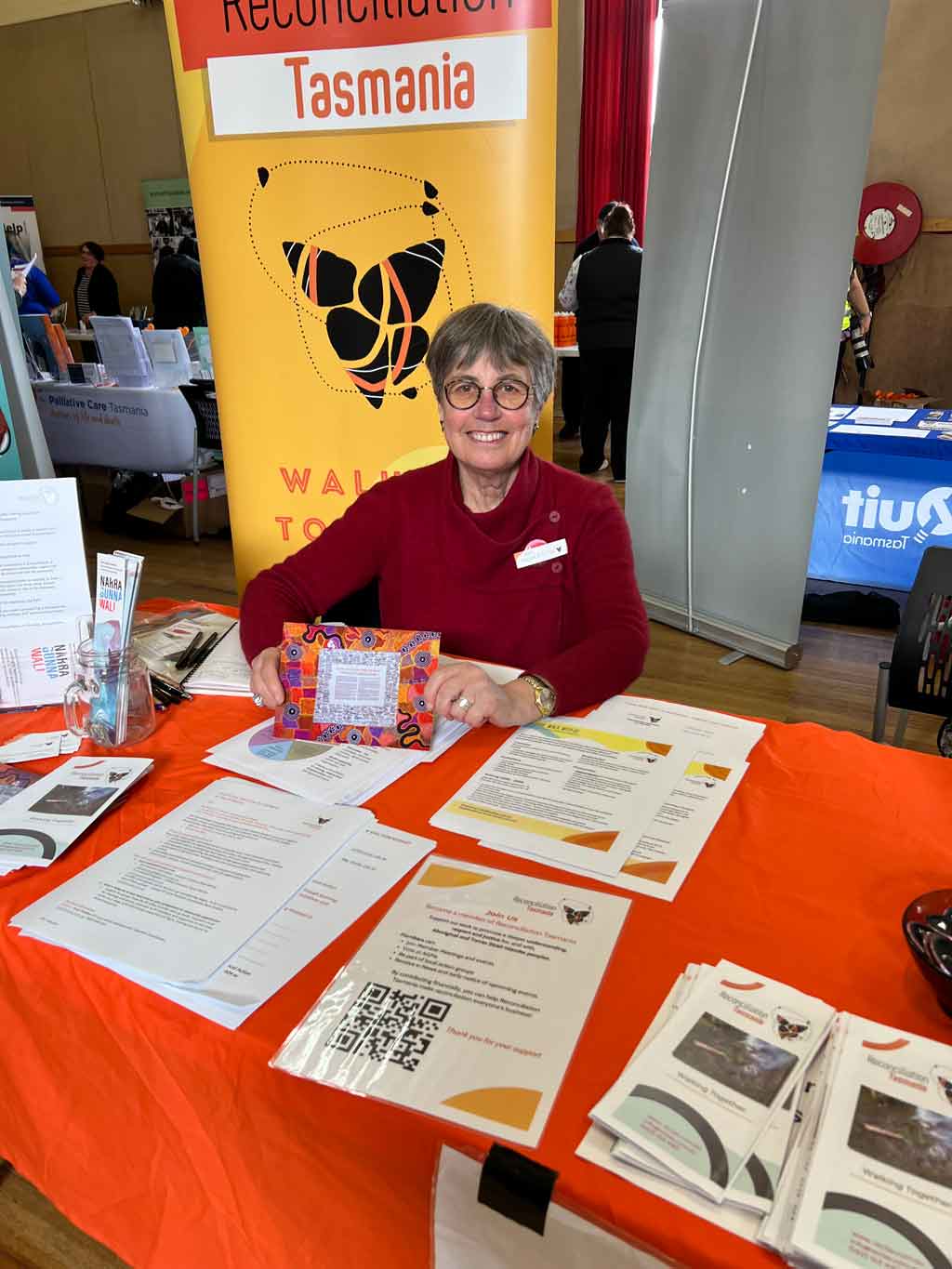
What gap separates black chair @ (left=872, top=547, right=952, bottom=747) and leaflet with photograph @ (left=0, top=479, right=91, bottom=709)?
163 centimetres

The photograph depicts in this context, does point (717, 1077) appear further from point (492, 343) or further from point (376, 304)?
point (376, 304)

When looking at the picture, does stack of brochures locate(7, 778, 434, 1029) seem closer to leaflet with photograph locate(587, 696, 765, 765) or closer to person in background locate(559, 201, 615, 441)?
leaflet with photograph locate(587, 696, 765, 765)

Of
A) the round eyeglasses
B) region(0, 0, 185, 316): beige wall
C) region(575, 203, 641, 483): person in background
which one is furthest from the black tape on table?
region(0, 0, 185, 316): beige wall

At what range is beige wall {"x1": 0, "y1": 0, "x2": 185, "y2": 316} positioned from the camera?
8.75 m

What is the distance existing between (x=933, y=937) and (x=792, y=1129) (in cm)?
27

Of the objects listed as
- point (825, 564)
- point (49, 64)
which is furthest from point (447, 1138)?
point (49, 64)

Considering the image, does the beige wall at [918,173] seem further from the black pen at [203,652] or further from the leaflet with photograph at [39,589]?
the leaflet with photograph at [39,589]

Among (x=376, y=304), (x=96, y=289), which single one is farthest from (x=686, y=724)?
(x=96, y=289)

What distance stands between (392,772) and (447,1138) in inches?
22.1

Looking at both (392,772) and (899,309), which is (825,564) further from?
(899,309)

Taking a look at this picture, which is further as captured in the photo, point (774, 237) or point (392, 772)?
point (774, 237)

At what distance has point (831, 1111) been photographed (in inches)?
25.5

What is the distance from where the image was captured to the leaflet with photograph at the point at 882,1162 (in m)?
0.56

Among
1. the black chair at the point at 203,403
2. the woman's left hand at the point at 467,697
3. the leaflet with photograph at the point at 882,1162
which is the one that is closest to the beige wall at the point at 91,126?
the black chair at the point at 203,403
